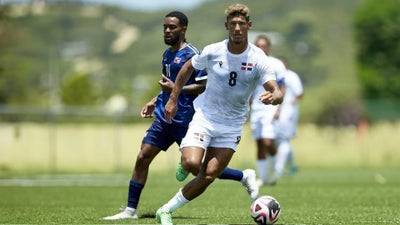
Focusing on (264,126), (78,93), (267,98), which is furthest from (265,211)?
(78,93)

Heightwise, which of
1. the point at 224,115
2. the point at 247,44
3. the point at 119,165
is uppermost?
the point at 247,44

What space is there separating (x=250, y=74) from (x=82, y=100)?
273ft

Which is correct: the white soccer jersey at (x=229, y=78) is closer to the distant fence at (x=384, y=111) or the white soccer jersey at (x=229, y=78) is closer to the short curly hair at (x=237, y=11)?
the short curly hair at (x=237, y=11)

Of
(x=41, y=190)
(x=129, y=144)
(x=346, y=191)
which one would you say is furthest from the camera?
(x=129, y=144)

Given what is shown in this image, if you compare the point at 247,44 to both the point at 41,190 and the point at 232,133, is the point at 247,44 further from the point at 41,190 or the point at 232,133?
the point at 41,190

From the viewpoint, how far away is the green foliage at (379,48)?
124375mm

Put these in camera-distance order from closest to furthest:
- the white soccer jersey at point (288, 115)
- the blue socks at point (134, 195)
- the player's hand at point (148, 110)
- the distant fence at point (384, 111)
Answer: the player's hand at point (148, 110)
the blue socks at point (134, 195)
the white soccer jersey at point (288, 115)
the distant fence at point (384, 111)

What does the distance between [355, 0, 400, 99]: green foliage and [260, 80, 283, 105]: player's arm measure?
110 meters

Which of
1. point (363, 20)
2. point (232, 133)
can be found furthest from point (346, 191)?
point (363, 20)

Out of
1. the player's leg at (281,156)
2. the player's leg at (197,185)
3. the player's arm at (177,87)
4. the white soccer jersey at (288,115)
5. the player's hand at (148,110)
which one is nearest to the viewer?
the player's leg at (197,185)

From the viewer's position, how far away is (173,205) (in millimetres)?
12797

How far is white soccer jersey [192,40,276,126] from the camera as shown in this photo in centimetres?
1267

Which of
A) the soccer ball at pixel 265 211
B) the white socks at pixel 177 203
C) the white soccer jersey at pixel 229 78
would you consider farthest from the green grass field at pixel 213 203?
the white soccer jersey at pixel 229 78

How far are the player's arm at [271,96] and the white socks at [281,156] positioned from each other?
37.5 feet
